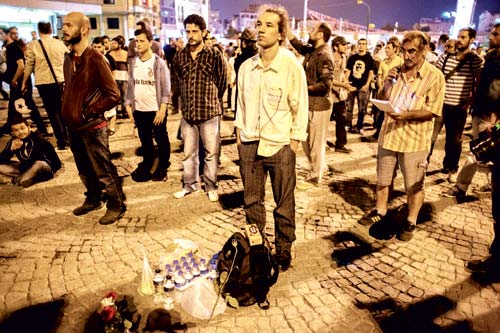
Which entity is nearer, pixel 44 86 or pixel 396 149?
pixel 396 149

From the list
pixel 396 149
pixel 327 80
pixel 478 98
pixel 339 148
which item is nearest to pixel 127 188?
pixel 327 80

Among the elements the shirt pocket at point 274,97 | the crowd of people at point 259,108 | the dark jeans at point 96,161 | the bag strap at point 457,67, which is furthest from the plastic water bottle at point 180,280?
the bag strap at point 457,67

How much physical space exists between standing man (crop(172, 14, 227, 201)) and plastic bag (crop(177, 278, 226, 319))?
2.30 meters

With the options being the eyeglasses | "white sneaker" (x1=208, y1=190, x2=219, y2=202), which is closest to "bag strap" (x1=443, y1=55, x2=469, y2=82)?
the eyeglasses

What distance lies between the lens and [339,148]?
25.4 ft

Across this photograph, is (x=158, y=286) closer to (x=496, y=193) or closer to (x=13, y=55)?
(x=496, y=193)

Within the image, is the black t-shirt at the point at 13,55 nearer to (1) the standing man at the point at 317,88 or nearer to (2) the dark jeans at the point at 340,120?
(1) the standing man at the point at 317,88

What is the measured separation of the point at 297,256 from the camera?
3.87 metres

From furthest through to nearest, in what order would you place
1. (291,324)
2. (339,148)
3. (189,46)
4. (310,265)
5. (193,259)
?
(339,148)
(189,46)
(310,265)
(193,259)
(291,324)

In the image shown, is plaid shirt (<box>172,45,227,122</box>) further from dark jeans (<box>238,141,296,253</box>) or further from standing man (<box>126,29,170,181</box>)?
dark jeans (<box>238,141,296,253</box>)

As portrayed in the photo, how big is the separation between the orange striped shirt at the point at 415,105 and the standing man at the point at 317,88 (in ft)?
4.26

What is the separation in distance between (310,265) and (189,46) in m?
3.19

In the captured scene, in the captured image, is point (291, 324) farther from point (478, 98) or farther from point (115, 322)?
point (478, 98)

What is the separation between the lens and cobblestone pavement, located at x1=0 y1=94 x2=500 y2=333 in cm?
301
